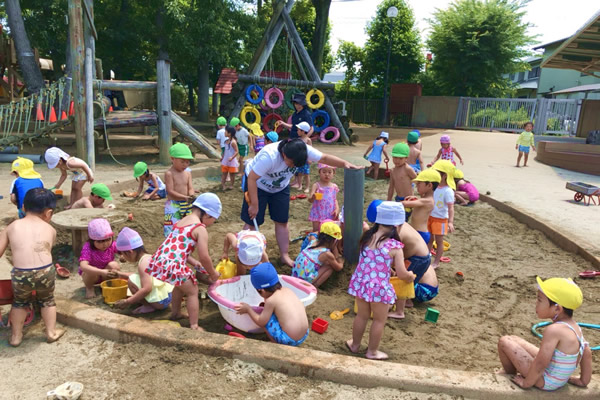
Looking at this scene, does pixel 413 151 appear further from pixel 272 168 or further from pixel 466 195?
pixel 272 168

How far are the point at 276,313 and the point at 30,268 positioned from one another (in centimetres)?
186

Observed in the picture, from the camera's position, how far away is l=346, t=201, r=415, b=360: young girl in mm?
3350

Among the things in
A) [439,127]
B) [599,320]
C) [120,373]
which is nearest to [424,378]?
[120,373]

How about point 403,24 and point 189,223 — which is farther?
point 403,24

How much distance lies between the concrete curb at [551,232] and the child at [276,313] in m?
4.11

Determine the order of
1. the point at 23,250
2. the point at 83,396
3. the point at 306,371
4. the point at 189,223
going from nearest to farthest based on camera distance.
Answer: the point at 83,396
the point at 306,371
the point at 23,250
the point at 189,223

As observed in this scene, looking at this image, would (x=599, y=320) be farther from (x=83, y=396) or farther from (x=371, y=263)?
(x=83, y=396)

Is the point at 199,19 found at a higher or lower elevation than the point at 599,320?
higher

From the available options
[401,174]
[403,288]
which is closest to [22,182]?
[403,288]

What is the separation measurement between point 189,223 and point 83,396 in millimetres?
1516

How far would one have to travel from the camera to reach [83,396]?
266 centimetres

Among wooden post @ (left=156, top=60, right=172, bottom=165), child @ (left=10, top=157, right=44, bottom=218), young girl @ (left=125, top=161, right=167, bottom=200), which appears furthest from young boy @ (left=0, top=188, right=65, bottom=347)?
wooden post @ (left=156, top=60, right=172, bottom=165)

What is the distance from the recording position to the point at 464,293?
474cm

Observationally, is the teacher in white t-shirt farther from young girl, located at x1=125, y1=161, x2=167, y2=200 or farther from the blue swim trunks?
young girl, located at x1=125, y1=161, x2=167, y2=200
